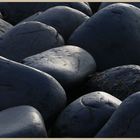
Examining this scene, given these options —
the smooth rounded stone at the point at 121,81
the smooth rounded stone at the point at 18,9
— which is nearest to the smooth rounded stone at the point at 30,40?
the smooth rounded stone at the point at 121,81

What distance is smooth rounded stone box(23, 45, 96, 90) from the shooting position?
10.0ft

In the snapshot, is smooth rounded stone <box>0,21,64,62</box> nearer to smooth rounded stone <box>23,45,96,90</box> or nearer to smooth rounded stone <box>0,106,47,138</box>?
smooth rounded stone <box>23,45,96,90</box>

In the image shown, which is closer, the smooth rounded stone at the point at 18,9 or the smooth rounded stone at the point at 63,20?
the smooth rounded stone at the point at 63,20

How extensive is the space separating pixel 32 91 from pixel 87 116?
1.14 ft

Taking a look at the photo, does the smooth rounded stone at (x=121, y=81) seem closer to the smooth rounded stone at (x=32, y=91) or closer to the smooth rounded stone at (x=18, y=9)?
the smooth rounded stone at (x=32, y=91)

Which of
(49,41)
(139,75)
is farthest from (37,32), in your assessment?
(139,75)

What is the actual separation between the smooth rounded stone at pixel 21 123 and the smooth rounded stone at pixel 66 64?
0.44 meters

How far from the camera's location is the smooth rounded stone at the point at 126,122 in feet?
7.86

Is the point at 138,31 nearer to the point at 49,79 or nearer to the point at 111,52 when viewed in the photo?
the point at 111,52

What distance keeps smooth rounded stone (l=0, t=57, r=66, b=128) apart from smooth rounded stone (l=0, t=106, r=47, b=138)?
0.37ft

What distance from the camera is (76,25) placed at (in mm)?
4180

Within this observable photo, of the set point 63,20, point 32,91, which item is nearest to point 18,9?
point 63,20

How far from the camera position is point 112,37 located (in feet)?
12.4

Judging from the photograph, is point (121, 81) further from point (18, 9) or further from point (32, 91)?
point (18, 9)
